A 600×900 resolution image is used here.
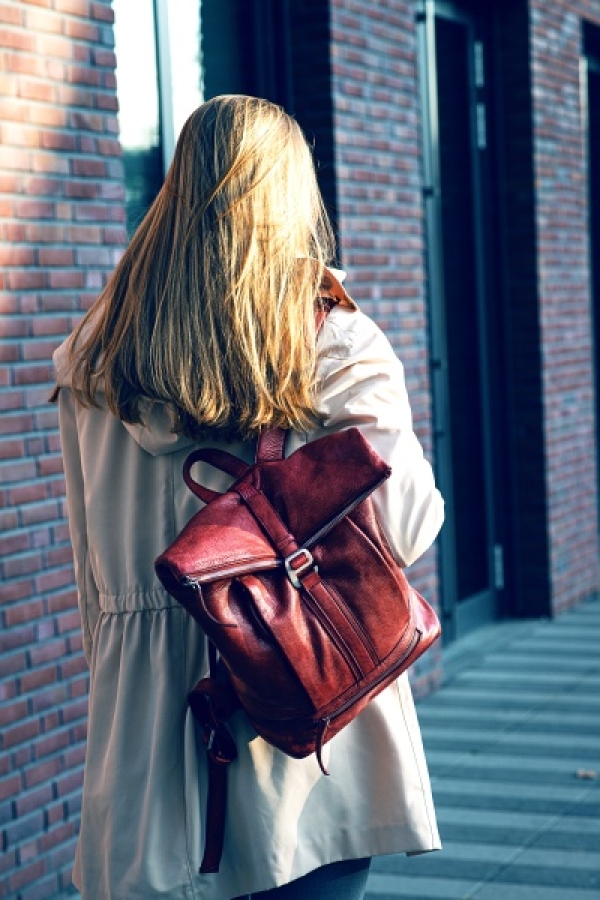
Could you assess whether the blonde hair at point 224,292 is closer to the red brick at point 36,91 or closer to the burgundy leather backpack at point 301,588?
the burgundy leather backpack at point 301,588

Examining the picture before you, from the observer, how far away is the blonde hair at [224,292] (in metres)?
2.08

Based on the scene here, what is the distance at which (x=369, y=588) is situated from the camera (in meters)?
2.05

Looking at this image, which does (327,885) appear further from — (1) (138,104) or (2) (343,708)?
(1) (138,104)

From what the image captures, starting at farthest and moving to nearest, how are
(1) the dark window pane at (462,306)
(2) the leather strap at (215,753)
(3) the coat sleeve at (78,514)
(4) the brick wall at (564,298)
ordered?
(4) the brick wall at (564,298) < (1) the dark window pane at (462,306) < (3) the coat sleeve at (78,514) < (2) the leather strap at (215,753)

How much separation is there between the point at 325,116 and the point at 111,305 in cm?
400

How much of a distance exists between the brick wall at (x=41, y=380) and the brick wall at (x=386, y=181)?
1.82 metres

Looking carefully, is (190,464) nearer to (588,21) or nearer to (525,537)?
(525,537)

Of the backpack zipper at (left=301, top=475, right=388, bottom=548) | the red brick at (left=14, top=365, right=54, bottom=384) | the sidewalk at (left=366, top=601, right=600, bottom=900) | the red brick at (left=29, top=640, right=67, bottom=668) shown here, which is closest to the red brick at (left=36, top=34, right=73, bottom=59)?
the red brick at (left=14, top=365, right=54, bottom=384)

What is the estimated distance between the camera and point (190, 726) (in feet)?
7.30

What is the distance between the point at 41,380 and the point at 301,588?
236cm

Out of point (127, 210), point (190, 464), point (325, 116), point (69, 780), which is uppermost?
point (325, 116)

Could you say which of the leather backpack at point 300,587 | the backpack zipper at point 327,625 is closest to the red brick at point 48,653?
the leather backpack at point 300,587

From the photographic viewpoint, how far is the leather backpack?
199cm

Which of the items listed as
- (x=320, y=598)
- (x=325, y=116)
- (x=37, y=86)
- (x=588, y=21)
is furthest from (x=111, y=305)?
(x=588, y=21)
